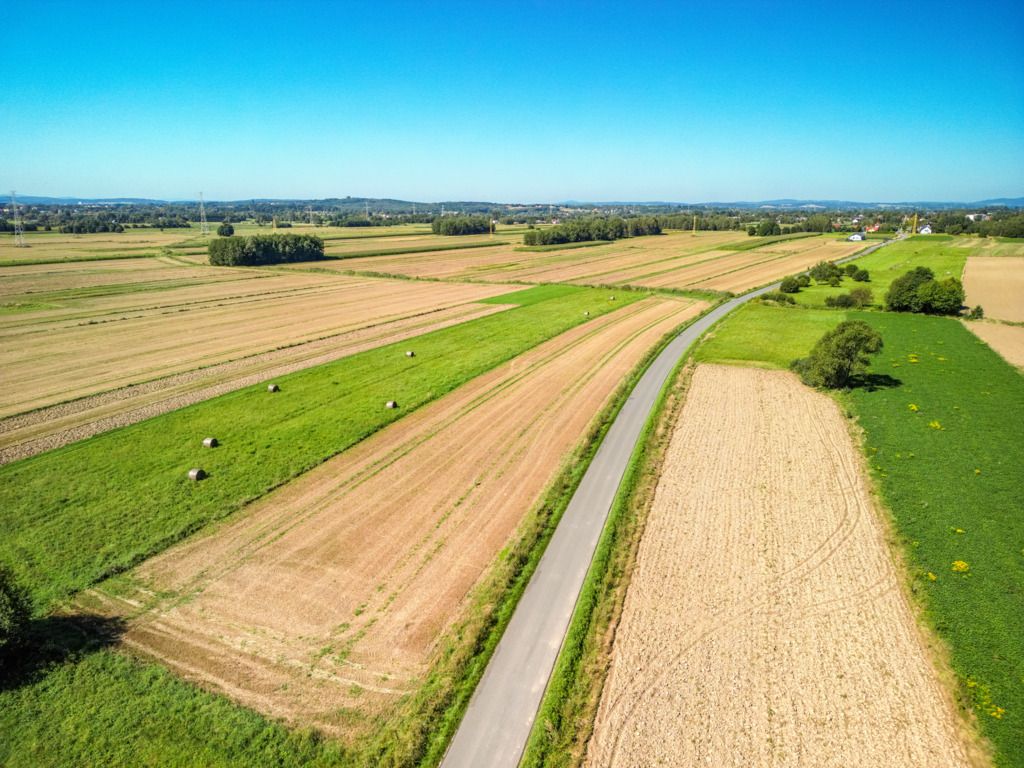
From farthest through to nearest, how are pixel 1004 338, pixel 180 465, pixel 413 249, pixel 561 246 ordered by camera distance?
pixel 561 246 < pixel 413 249 < pixel 1004 338 < pixel 180 465

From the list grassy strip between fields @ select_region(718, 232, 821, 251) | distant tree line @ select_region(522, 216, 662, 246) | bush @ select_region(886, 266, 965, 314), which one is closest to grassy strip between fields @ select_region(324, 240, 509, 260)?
distant tree line @ select_region(522, 216, 662, 246)

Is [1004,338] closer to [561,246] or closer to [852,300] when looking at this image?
[852,300]

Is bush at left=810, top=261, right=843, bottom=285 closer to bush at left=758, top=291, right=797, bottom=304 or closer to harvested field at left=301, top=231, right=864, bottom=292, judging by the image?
harvested field at left=301, top=231, right=864, bottom=292

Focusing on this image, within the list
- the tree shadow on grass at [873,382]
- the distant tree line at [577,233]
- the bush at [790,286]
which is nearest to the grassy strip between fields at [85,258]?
the distant tree line at [577,233]

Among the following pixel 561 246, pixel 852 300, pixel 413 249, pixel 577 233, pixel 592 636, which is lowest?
pixel 592 636

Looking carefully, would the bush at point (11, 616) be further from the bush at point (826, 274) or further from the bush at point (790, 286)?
the bush at point (826, 274)

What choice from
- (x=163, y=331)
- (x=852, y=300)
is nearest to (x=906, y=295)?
(x=852, y=300)
